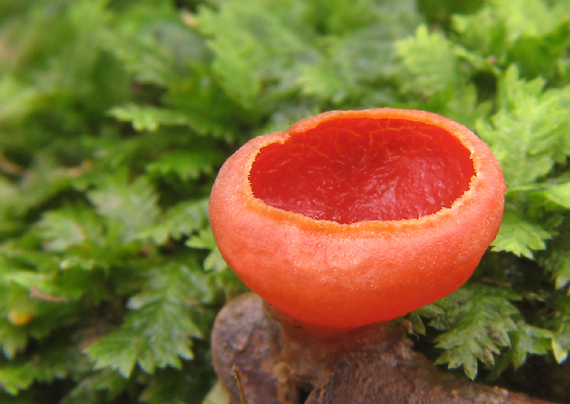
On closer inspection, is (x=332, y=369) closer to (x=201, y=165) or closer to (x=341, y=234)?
(x=341, y=234)

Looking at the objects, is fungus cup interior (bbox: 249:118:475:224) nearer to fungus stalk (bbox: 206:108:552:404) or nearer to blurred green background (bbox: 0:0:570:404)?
fungus stalk (bbox: 206:108:552:404)

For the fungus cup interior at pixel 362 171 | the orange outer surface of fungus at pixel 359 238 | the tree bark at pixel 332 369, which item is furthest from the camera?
the fungus cup interior at pixel 362 171

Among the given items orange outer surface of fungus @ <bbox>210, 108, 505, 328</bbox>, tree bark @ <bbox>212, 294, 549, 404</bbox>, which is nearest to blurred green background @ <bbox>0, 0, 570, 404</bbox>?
tree bark @ <bbox>212, 294, 549, 404</bbox>

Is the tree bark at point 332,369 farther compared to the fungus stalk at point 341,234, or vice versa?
the tree bark at point 332,369

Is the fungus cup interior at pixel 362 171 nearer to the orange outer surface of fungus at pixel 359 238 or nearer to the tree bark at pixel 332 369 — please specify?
the orange outer surface of fungus at pixel 359 238

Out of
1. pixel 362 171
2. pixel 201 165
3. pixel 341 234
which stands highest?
pixel 341 234

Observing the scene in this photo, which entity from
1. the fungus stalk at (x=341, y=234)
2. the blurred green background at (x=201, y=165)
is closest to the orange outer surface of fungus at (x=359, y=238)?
the fungus stalk at (x=341, y=234)

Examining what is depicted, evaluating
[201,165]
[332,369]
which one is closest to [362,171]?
[332,369]

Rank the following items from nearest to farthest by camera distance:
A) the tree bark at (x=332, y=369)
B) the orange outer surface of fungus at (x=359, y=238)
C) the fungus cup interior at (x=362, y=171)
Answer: the orange outer surface of fungus at (x=359, y=238) < the tree bark at (x=332, y=369) < the fungus cup interior at (x=362, y=171)
